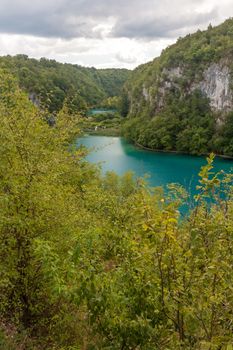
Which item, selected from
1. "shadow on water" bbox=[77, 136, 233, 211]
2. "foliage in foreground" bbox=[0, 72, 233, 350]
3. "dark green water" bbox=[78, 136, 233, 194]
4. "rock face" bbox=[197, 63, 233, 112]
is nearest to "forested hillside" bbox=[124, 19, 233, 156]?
"rock face" bbox=[197, 63, 233, 112]

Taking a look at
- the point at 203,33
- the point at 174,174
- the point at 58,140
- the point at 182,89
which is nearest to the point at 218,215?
the point at 58,140

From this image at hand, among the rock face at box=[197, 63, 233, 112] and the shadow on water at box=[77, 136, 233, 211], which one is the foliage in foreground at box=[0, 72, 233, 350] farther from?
the rock face at box=[197, 63, 233, 112]

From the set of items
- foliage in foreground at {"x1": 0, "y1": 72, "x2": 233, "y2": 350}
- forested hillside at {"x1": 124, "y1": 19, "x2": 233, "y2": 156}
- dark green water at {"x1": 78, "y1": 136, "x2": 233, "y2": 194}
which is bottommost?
dark green water at {"x1": 78, "y1": 136, "x2": 233, "y2": 194}

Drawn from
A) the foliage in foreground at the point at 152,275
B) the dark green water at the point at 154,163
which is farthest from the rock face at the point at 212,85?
the foliage in foreground at the point at 152,275

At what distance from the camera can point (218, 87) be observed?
76625mm

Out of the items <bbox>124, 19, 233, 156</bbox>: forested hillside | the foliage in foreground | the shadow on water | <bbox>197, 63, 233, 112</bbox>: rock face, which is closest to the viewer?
the foliage in foreground

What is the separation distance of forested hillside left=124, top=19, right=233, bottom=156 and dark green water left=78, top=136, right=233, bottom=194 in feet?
21.7

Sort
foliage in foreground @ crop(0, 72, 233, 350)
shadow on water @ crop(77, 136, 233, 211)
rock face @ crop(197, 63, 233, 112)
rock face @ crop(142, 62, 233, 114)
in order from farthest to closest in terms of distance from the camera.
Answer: rock face @ crop(142, 62, 233, 114), rock face @ crop(197, 63, 233, 112), shadow on water @ crop(77, 136, 233, 211), foliage in foreground @ crop(0, 72, 233, 350)

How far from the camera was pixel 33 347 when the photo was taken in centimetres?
630

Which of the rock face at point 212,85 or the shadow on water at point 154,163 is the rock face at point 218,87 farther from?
the shadow on water at point 154,163

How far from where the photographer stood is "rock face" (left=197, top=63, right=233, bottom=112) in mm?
74250

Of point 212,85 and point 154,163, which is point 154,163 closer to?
point 154,163

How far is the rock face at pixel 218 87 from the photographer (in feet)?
244

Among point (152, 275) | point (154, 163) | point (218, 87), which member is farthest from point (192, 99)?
point (152, 275)
